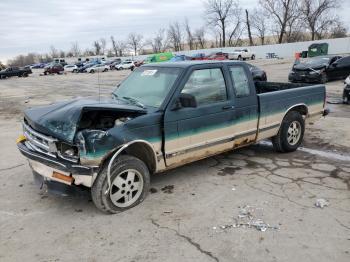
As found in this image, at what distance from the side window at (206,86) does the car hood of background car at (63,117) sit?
2.79ft

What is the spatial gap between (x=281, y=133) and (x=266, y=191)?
5.88ft

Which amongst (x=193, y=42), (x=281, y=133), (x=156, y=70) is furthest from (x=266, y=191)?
(x=193, y=42)

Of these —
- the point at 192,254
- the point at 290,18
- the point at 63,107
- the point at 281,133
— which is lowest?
the point at 192,254

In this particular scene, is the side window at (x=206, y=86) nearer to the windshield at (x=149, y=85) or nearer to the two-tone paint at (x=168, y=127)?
the two-tone paint at (x=168, y=127)

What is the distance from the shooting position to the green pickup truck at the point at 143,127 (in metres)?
4.04

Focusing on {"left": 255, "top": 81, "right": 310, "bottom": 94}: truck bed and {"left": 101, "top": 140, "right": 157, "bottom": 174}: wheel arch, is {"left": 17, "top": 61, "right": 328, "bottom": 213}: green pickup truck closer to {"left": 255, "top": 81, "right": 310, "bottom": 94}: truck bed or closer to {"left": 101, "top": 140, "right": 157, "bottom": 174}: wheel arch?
{"left": 101, "top": 140, "right": 157, "bottom": 174}: wheel arch

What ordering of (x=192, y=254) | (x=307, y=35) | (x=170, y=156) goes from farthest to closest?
(x=307, y=35)
(x=170, y=156)
(x=192, y=254)

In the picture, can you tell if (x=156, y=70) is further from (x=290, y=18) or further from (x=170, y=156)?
(x=290, y=18)

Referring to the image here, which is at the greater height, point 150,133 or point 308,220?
point 150,133

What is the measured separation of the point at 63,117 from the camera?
411 centimetres

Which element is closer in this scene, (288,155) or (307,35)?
(288,155)

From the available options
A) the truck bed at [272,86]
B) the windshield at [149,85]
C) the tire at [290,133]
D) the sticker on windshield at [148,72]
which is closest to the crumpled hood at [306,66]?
the truck bed at [272,86]

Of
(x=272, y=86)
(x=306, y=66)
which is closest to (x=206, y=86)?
(x=272, y=86)

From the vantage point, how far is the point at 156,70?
5289 mm
